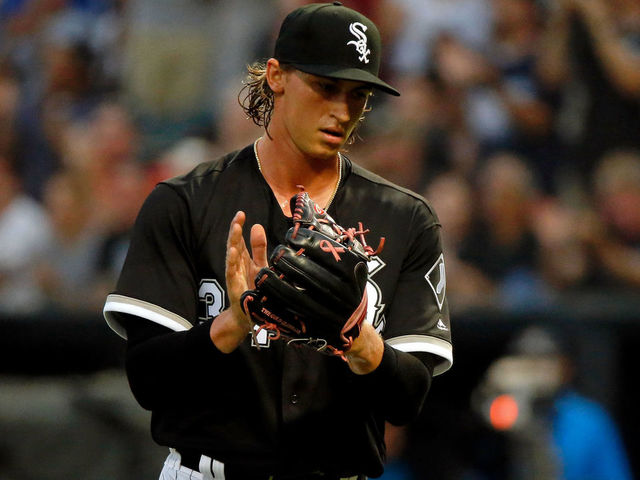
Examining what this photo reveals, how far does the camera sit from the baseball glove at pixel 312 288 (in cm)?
201

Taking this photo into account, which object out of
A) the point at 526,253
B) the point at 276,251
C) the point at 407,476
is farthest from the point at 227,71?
the point at 276,251

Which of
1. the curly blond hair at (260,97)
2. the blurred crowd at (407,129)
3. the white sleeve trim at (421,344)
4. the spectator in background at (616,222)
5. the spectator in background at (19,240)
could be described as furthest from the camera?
the spectator in background at (19,240)

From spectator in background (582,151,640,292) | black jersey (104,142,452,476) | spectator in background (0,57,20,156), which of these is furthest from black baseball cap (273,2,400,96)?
spectator in background (0,57,20,156)

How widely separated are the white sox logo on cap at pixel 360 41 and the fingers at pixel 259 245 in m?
0.49

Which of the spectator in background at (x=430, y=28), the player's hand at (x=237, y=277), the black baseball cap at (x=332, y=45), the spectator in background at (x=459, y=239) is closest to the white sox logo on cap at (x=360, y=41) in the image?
the black baseball cap at (x=332, y=45)

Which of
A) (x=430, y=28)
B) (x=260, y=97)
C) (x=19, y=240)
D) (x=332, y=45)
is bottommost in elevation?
(x=19, y=240)

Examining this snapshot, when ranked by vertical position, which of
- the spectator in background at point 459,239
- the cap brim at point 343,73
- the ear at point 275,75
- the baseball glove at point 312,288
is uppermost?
the cap brim at point 343,73

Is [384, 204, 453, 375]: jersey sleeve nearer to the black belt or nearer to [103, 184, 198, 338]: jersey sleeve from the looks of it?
the black belt

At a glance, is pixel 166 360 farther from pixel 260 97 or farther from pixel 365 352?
pixel 260 97

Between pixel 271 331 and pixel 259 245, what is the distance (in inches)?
8.9

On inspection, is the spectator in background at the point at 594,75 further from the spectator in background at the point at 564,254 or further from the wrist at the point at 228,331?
the wrist at the point at 228,331

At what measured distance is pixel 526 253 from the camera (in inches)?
210

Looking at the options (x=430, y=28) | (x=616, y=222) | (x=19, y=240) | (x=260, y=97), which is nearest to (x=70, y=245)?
(x=19, y=240)

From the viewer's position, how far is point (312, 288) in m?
2.03
